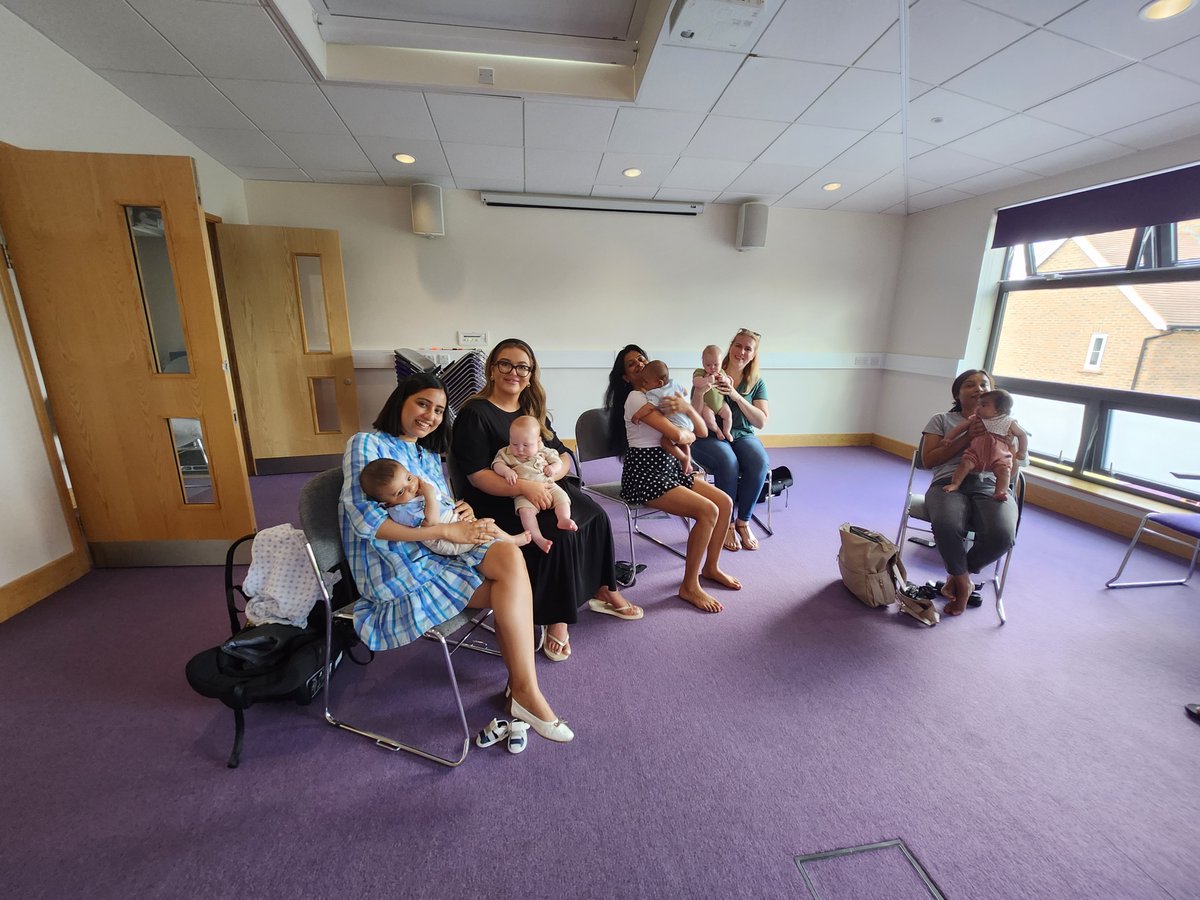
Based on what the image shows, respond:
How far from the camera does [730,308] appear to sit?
206 inches

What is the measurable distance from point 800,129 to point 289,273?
14.1ft

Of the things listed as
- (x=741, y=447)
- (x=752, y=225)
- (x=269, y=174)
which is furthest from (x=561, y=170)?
(x=741, y=447)

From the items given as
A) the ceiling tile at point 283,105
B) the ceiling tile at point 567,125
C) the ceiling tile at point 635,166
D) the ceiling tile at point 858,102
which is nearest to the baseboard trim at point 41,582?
the ceiling tile at point 283,105

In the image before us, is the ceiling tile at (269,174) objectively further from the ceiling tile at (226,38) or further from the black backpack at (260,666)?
the black backpack at (260,666)

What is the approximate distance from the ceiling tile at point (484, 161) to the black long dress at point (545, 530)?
268cm

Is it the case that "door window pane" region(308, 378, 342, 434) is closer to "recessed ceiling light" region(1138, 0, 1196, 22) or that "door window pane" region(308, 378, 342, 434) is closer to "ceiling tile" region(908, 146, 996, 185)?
"ceiling tile" region(908, 146, 996, 185)

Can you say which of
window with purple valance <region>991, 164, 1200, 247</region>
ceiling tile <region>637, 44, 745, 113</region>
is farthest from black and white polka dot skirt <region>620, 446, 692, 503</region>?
window with purple valance <region>991, 164, 1200, 247</region>

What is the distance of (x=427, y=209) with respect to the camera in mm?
4344

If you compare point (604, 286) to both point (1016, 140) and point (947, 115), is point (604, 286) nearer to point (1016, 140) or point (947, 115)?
point (947, 115)

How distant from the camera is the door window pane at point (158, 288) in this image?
2329 millimetres

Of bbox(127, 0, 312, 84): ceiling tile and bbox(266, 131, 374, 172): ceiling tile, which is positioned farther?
bbox(266, 131, 374, 172): ceiling tile

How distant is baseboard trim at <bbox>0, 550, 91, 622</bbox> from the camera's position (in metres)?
2.17

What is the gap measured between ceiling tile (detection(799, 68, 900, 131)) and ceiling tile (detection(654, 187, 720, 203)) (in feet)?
5.30

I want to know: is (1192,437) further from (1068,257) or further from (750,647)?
(750,647)
